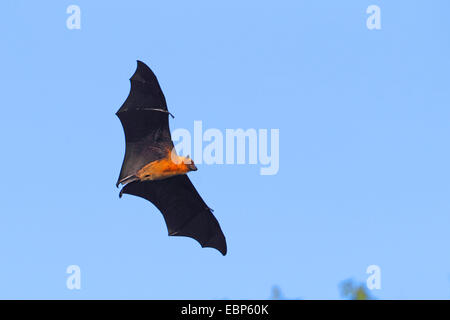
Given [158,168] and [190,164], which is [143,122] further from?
[190,164]

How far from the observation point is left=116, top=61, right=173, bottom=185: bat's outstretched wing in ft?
69.7

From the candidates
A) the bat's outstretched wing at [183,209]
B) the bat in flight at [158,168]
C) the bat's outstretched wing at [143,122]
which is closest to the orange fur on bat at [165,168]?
the bat in flight at [158,168]

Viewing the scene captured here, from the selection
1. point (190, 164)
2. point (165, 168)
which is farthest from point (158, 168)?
point (190, 164)

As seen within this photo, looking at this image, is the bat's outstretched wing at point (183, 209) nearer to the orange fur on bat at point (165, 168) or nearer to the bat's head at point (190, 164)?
the orange fur on bat at point (165, 168)

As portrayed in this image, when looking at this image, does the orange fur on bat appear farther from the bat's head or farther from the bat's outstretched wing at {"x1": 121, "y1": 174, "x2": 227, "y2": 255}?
the bat's outstretched wing at {"x1": 121, "y1": 174, "x2": 227, "y2": 255}

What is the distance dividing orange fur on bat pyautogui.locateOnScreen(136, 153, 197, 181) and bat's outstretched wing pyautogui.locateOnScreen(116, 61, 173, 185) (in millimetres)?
217

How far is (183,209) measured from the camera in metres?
22.8

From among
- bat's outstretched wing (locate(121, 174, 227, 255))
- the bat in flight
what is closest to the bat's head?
the bat in flight

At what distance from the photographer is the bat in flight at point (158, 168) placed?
69.2 ft
